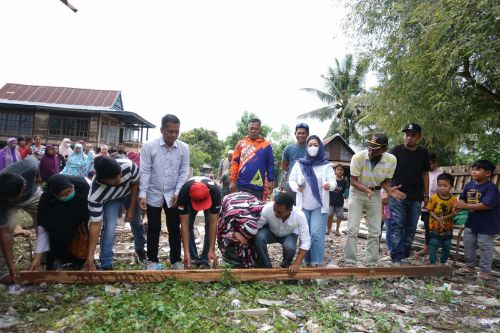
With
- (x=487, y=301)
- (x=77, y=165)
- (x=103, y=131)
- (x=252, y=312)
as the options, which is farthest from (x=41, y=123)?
(x=487, y=301)

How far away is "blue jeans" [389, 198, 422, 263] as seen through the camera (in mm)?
4754

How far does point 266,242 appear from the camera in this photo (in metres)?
4.14

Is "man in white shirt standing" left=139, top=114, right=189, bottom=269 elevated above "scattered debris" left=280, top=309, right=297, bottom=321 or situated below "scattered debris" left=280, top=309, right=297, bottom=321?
above

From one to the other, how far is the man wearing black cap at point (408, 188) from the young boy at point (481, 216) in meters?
0.52

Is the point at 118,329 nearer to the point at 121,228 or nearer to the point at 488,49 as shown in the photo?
the point at 121,228

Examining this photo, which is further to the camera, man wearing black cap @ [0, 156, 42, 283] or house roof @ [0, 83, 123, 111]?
house roof @ [0, 83, 123, 111]

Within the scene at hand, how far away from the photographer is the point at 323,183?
14.6 ft

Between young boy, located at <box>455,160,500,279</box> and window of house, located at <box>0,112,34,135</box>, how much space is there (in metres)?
22.4

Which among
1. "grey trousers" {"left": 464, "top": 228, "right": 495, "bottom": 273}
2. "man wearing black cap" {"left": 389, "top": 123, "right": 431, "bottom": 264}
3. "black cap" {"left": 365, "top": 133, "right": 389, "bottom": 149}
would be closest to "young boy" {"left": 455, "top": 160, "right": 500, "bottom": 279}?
"grey trousers" {"left": 464, "top": 228, "right": 495, "bottom": 273}

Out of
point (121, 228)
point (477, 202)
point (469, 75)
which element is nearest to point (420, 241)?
point (477, 202)

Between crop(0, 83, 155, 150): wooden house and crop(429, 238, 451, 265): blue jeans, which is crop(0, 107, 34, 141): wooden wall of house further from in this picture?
crop(429, 238, 451, 265): blue jeans

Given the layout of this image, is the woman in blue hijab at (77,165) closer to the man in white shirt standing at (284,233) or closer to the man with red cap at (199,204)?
the man with red cap at (199,204)

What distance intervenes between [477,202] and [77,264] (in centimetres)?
498

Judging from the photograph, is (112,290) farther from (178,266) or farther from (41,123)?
(41,123)
